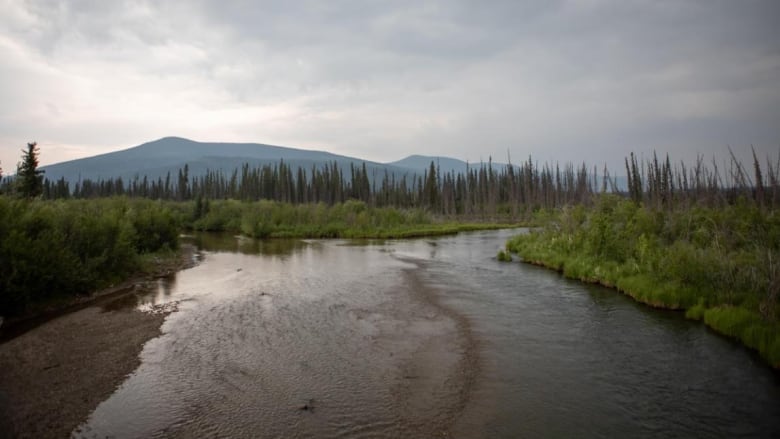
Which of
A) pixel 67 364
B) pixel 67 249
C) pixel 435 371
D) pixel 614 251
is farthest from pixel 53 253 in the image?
pixel 614 251

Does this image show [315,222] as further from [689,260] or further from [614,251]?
[689,260]

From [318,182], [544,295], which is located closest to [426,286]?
[544,295]

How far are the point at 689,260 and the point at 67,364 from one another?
17491 millimetres

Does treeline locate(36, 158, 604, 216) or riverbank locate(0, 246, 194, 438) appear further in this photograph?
treeline locate(36, 158, 604, 216)

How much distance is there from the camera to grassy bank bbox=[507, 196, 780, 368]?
35.4ft

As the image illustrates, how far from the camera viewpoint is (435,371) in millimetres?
9055

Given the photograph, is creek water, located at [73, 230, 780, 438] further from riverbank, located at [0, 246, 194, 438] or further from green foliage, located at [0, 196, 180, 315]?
green foliage, located at [0, 196, 180, 315]

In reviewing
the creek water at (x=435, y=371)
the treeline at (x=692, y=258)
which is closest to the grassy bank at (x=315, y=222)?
the treeline at (x=692, y=258)

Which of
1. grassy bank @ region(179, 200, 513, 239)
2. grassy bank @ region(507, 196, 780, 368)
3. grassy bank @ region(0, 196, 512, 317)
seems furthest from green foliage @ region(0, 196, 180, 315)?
grassy bank @ region(179, 200, 513, 239)

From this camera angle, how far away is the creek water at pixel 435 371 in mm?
6855

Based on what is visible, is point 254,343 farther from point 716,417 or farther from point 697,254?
point 697,254

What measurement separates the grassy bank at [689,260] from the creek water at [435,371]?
0.70 meters

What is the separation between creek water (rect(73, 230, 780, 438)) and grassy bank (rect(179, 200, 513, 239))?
33513 mm

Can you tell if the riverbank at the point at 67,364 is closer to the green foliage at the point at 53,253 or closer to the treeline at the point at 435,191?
the green foliage at the point at 53,253
